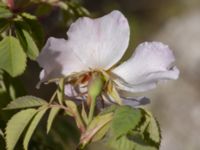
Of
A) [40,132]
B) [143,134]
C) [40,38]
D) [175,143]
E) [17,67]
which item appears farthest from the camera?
[175,143]

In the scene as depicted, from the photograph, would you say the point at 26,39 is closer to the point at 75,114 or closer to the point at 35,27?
the point at 35,27

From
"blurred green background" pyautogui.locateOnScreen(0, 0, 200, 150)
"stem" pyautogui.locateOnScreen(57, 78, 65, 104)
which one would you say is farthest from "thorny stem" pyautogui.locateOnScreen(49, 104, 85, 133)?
"blurred green background" pyautogui.locateOnScreen(0, 0, 200, 150)

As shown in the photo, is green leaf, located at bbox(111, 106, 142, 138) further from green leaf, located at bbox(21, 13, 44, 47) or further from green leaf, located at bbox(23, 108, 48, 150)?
green leaf, located at bbox(21, 13, 44, 47)

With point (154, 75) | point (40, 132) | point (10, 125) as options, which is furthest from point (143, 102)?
point (40, 132)

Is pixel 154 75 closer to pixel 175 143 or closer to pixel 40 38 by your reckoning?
pixel 40 38

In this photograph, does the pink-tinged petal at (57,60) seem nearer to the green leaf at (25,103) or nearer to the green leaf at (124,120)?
the green leaf at (25,103)

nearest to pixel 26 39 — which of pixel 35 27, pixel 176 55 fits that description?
pixel 35 27
